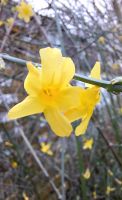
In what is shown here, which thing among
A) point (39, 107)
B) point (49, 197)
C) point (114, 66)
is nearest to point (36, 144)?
point (49, 197)

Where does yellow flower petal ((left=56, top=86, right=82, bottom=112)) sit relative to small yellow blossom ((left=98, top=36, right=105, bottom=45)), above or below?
above

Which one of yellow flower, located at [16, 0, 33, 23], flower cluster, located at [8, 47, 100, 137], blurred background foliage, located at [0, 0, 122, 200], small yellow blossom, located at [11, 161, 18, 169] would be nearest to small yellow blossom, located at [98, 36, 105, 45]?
blurred background foliage, located at [0, 0, 122, 200]

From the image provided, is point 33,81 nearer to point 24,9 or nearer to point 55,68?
point 55,68

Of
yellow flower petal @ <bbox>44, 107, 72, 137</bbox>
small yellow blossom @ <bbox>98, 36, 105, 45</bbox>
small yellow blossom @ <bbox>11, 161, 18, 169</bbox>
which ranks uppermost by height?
yellow flower petal @ <bbox>44, 107, 72, 137</bbox>

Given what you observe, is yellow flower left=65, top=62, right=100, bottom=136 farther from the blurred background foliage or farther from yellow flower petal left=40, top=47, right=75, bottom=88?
the blurred background foliage

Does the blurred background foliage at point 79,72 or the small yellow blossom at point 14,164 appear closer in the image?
the blurred background foliage at point 79,72

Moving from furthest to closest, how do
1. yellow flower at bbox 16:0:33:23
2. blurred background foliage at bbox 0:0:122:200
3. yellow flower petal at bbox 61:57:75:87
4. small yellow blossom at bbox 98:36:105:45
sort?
small yellow blossom at bbox 98:36:105:45
blurred background foliage at bbox 0:0:122:200
yellow flower at bbox 16:0:33:23
yellow flower petal at bbox 61:57:75:87

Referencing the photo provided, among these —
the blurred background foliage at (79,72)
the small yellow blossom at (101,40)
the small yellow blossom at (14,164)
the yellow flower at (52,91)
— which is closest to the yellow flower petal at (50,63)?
the yellow flower at (52,91)

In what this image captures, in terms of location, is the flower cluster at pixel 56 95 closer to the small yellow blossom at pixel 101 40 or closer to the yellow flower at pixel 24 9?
the yellow flower at pixel 24 9

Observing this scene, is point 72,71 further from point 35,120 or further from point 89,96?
point 35,120
